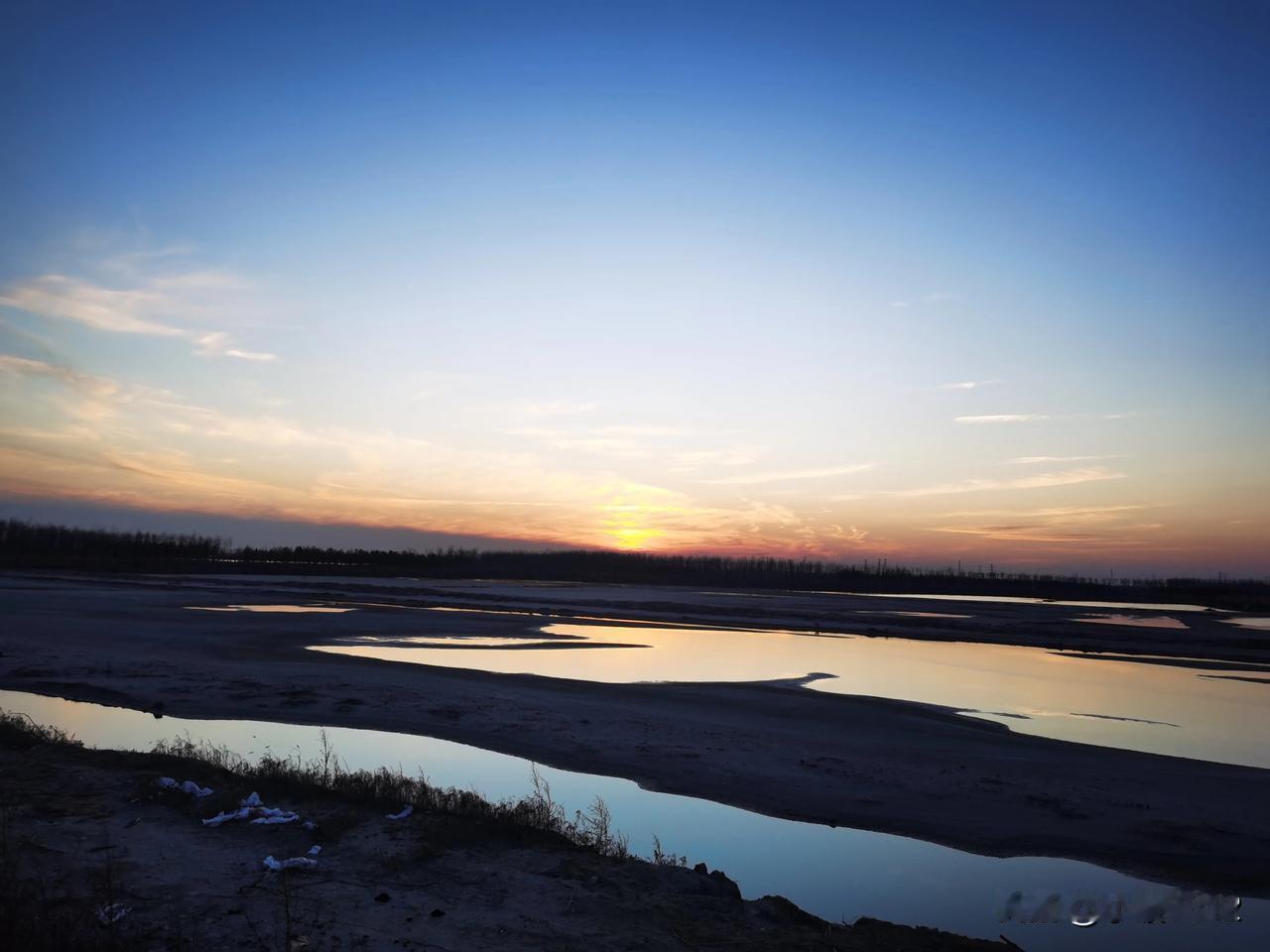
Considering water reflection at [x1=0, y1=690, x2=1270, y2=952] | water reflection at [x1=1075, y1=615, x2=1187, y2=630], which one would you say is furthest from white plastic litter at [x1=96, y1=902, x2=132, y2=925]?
water reflection at [x1=1075, y1=615, x2=1187, y2=630]

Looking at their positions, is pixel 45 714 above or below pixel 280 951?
below

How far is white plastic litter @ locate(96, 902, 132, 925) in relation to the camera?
6875mm

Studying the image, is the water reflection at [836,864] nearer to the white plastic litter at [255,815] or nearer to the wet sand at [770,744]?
the wet sand at [770,744]

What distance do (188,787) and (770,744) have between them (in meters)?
10.5

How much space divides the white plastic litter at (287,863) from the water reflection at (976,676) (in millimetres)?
16272

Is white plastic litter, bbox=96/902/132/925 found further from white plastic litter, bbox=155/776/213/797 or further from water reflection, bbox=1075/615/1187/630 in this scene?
water reflection, bbox=1075/615/1187/630

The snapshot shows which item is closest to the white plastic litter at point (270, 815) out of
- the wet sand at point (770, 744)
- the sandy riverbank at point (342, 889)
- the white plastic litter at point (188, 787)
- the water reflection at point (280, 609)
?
the sandy riverbank at point (342, 889)

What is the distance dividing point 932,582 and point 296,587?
371 feet

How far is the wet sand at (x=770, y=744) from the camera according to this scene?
1203 cm

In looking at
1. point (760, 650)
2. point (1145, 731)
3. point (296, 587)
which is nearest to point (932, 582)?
point (296, 587)

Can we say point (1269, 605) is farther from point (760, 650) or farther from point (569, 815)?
point (569, 815)

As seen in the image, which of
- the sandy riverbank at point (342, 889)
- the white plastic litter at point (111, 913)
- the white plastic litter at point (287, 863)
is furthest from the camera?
the white plastic litter at point (287, 863)

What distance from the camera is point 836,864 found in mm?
10969

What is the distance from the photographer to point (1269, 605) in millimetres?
85000
